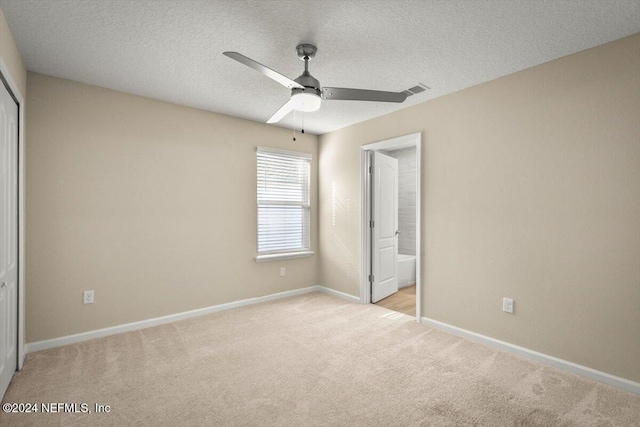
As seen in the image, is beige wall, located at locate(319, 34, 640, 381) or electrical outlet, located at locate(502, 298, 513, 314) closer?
beige wall, located at locate(319, 34, 640, 381)

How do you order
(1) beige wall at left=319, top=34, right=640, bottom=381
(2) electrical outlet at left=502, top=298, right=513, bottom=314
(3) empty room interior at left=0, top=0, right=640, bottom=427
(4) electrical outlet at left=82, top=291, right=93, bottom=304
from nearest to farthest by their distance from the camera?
(3) empty room interior at left=0, top=0, right=640, bottom=427 → (1) beige wall at left=319, top=34, right=640, bottom=381 → (2) electrical outlet at left=502, top=298, right=513, bottom=314 → (4) electrical outlet at left=82, top=291, right=93, bottom=304

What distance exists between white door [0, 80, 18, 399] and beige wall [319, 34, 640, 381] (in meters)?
3.51

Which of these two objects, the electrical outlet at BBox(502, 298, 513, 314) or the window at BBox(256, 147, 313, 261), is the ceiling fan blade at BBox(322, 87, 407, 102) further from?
the window at BBox(256, 147, 313, 261)

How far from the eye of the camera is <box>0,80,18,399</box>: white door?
2137 millimetres

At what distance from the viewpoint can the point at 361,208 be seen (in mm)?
4336

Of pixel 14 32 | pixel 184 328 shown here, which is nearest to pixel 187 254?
pixel 184 328

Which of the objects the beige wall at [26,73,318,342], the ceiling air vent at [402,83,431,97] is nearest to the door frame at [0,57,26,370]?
the beige wall at [26,73,318,342]

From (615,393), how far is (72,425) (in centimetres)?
346

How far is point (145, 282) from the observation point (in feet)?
11.3

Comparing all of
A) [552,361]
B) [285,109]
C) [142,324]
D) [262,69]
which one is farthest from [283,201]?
[552,361]

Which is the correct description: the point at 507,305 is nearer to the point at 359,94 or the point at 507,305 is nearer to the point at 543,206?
the point at 543,206

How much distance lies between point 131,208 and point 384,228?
309 centimetres

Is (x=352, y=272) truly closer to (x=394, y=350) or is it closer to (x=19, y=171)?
(x=394, y=350)

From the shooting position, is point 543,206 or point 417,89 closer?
point 543,206
